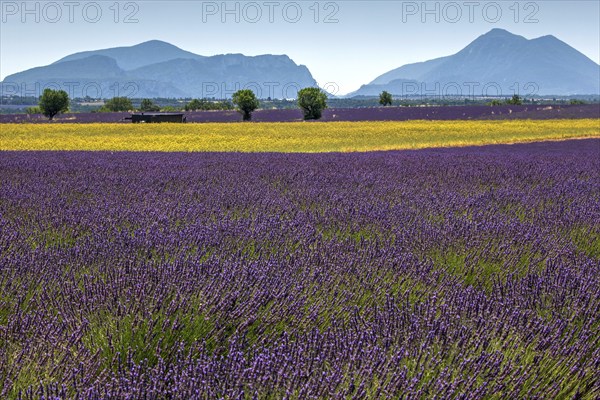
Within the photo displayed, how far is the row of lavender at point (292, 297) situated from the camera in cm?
191

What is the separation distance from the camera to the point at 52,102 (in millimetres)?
57750

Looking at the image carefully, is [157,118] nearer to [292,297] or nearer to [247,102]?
[247,102]

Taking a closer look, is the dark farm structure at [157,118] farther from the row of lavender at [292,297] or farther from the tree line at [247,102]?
the row of lavender at [292,297]

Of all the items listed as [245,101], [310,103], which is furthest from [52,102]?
[310,103]

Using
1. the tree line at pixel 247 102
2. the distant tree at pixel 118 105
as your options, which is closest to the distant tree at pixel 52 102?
the tree line at pixel 247 102

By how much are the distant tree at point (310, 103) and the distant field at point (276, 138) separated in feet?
79.7

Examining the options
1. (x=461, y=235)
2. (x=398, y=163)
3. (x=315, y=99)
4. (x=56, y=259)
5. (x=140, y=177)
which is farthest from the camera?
(x=315, y=99)

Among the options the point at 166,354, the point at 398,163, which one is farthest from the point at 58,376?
the point at 398,163

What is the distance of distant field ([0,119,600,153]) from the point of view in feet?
67.1

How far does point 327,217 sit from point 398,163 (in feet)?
18.5

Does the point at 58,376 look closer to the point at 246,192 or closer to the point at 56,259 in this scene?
the point at 56,259

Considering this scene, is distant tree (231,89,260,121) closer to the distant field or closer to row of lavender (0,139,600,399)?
the distant field

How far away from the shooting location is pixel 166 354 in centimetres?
221

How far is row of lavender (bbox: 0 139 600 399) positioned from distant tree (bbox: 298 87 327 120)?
5057 cm
